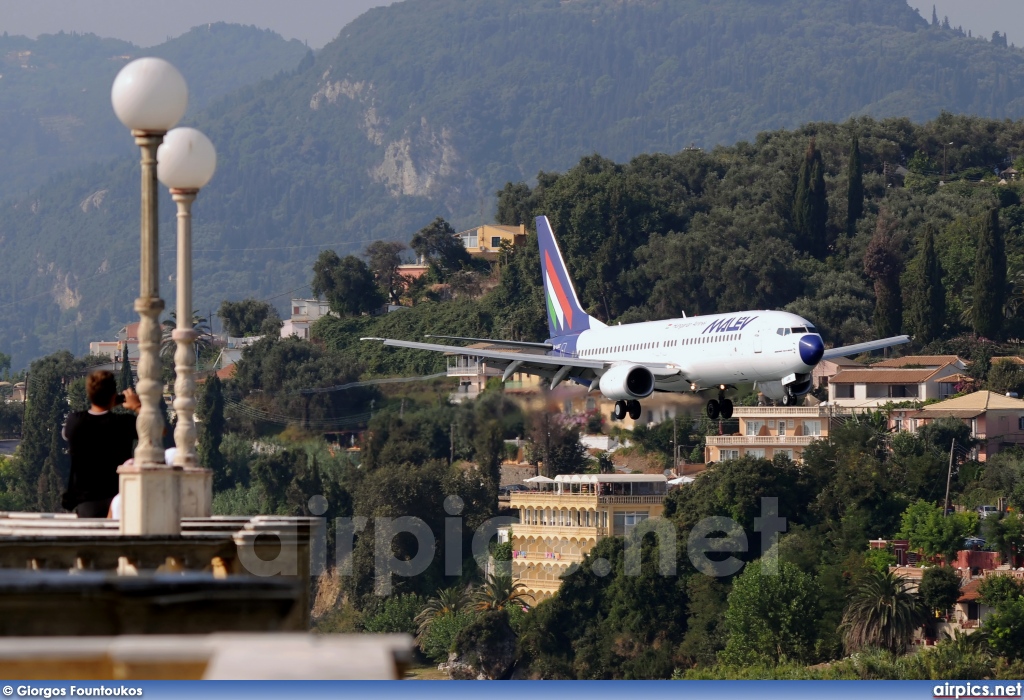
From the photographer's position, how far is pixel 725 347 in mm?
59125

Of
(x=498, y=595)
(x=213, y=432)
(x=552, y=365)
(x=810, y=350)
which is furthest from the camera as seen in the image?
(x=498, y=595)

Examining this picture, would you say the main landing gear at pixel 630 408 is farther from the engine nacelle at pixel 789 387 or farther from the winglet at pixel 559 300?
the winglet at pixel 559 300

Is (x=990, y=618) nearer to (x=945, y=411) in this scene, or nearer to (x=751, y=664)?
(x=751, y=664)

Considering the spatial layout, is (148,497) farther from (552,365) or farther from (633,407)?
(552,365)

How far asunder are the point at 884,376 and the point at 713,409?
110495 millimetres

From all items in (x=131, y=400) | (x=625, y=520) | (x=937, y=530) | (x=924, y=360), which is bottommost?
(x=937, y=530)

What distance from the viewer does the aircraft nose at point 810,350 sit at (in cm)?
5678

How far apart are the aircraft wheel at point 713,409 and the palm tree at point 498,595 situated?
267 feet

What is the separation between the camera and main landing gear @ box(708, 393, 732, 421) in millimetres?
60531

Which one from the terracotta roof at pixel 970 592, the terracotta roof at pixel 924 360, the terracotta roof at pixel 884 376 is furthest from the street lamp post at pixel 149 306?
the terracotta roof at pixel 924 360

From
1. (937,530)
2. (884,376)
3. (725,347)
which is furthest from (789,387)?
(884,376)

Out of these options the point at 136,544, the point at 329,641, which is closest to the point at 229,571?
the point at 136,544

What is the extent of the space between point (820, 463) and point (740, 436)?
1502cm

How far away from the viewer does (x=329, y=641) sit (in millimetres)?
9750
